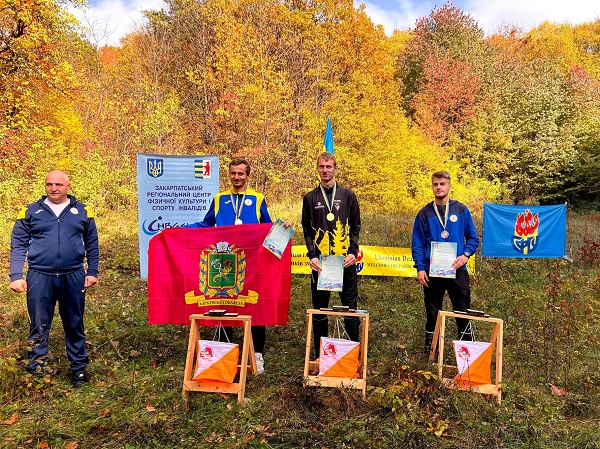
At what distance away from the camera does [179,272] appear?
456cm

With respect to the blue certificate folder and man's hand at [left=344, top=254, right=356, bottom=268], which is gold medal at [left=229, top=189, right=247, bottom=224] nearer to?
the blue certificate folder

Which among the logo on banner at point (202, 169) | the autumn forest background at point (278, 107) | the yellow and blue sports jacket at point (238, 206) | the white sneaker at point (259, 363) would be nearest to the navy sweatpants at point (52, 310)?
the yellow and blue sports jacket at point (238, 206)

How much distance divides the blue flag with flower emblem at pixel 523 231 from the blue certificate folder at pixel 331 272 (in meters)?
6.29

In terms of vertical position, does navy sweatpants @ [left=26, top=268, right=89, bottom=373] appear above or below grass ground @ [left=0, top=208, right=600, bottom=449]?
above

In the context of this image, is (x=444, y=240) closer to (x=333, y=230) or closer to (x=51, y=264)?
(x=333, y=230)

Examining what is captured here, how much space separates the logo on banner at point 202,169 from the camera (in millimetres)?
7227

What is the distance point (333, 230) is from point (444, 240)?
120 cm

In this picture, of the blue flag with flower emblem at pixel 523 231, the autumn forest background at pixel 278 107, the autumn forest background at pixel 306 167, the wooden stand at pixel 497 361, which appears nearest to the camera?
the autumn forest background at pixel 306 167

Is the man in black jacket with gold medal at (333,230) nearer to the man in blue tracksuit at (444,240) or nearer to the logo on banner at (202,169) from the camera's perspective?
the man in blue tracksuit at (444,240)

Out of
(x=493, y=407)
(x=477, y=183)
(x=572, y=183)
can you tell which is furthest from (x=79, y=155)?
(x=572, y=183)

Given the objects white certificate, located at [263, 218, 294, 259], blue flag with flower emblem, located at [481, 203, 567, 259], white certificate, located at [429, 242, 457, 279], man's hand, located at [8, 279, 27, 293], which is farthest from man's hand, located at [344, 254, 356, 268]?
blue flag with flower emblem, located at [481, 203, 567, 259]

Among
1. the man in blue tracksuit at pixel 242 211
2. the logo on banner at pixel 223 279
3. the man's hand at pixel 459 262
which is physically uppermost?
the man in blue tracksuit at pixel 242 211

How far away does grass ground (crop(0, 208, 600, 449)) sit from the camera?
10.7 feet

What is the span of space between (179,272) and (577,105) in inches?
1174
